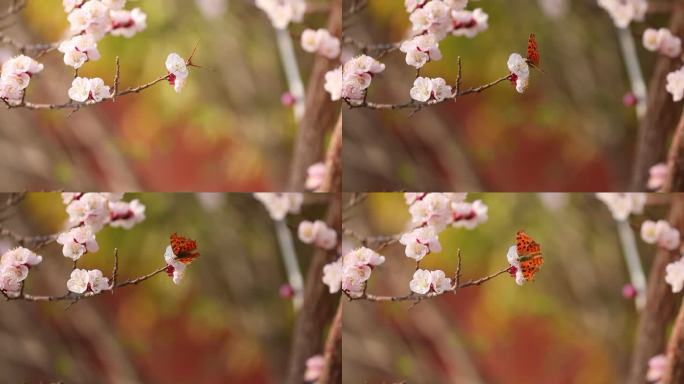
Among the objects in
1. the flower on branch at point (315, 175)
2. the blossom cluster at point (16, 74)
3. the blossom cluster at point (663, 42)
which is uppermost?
the blossom cluster at point (16, 74)

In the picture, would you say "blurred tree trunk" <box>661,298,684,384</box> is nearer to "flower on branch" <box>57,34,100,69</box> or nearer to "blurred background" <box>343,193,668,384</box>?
"blurred background" <box>343,193,668,384</box>

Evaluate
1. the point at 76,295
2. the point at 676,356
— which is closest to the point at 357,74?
the point at 76,295

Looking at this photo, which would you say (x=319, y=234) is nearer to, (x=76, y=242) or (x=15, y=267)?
→ (x=76, y=242)

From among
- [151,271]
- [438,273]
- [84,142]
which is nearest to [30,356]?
[151,271]

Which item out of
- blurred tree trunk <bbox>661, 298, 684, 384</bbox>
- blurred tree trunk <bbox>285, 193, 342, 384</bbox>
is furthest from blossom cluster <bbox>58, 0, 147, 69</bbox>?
blurred tree trunk <bbox>661, 298, 684, 384</bbox>

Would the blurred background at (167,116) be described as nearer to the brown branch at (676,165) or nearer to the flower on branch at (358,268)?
the flower on branch at (358,268)

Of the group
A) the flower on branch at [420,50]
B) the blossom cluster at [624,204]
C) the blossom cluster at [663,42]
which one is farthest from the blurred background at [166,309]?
the blossom cluster at [663,42]

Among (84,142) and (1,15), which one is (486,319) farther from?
(1,15)
